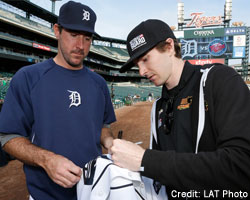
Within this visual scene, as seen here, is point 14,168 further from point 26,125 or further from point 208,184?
point 208,184

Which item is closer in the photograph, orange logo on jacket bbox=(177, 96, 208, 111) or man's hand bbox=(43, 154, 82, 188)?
man's hand bbox=(43, 154, 82, 188)

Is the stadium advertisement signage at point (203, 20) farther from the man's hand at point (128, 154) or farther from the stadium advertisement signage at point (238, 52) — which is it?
the man's hand at point (128, 154)

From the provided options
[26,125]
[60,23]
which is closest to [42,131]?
[26,125]

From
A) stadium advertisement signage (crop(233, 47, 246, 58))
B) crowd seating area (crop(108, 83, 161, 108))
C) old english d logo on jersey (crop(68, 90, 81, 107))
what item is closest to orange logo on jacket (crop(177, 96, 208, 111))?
old english d logo on jersey (crop(68, 90, 81, 107))

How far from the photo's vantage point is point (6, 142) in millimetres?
1581

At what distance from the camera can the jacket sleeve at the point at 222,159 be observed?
98 cm

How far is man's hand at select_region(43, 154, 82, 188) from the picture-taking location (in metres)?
Result: 1.31

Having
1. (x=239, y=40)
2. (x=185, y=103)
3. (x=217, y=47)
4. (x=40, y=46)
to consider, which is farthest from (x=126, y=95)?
(x=185, y=103)

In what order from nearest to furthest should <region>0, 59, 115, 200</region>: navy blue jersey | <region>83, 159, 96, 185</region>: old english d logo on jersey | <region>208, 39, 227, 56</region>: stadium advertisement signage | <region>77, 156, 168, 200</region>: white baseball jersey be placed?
1. <region>77, 156, 168, 200</region>: white baseball jersey
2. <region>83, 159, 96, 185</region>: old english d logo on jersey
3. <region>0, 59, 115, 200</region>: navy blue jersey
4. <region>208, 39, 227, 56</region>: stadium advertisement signage

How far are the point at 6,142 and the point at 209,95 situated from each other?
167 centimetres

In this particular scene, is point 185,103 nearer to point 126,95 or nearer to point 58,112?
point 58,112

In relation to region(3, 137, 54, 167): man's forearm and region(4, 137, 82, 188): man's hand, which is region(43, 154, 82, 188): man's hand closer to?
region(4, 137, 82, 188): man's hand

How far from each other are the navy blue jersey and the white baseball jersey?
40 centimetres

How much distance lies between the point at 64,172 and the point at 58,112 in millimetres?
643
